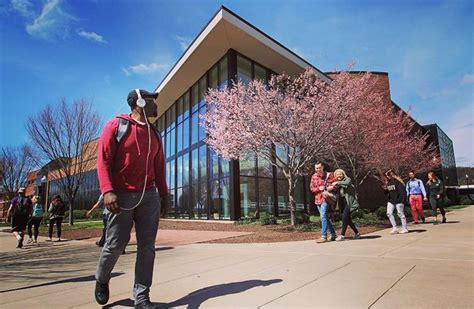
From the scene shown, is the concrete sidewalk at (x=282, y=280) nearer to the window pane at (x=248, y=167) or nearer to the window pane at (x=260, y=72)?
the window pane at (x=248, y=167)

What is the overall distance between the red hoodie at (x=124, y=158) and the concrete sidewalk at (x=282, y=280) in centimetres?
120

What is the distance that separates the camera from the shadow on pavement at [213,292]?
3.31 meters

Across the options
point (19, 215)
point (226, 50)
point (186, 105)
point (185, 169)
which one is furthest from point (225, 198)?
point (19, 215)

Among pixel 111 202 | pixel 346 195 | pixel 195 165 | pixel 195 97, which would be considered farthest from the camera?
pixel 195 97

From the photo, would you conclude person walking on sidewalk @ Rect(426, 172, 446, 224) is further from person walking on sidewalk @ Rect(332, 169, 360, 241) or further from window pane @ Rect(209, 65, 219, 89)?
window pane @ Rect(209, 65, 219, 89)

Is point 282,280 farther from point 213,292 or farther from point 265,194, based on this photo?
point 265,194

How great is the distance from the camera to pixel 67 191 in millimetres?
21359

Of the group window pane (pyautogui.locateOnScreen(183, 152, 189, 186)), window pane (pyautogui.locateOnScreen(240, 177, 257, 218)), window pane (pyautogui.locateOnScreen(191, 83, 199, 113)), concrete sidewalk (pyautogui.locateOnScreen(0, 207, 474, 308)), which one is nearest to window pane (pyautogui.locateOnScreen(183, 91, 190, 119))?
window pane (pyautogui.locateOnScreen(191, 83, 199, 113))

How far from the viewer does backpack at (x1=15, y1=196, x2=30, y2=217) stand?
10.5 meters

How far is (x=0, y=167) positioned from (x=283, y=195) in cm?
2831

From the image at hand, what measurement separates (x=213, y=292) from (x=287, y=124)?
9.60 metres

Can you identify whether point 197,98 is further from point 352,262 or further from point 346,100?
point 352,262

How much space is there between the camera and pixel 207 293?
3666 millimetres

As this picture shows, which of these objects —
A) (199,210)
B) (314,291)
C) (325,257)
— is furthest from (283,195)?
(314,291)
